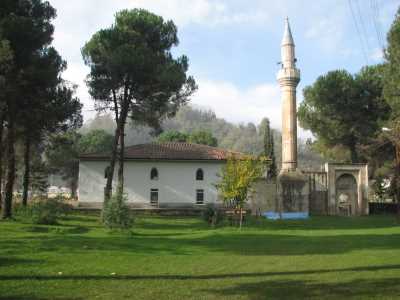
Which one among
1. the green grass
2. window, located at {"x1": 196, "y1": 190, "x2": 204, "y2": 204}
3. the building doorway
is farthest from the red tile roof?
the green grass

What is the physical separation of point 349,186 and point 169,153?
1523 centimetres

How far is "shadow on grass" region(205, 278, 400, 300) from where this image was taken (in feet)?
25.1

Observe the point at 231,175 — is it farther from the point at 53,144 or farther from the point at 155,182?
the point at 155,182

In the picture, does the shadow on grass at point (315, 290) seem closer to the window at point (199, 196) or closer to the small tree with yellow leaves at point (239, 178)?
the small tree with yellow leaves at point (239, 178)

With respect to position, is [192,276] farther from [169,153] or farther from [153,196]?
[169,153]

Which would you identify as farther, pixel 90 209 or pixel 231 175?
pixel 90 209

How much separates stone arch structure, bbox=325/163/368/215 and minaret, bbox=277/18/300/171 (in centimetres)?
393

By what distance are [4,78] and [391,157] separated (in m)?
33.3

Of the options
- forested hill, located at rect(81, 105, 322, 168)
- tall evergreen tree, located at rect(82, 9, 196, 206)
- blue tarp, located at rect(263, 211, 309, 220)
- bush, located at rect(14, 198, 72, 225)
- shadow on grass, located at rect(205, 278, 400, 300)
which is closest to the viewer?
shadow on grass, located at rect(205, 278, 400, 300)

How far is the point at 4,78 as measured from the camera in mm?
22328

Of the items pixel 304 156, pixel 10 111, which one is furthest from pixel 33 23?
pixel 304 156

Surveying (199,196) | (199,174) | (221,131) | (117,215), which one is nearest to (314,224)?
(117,215)

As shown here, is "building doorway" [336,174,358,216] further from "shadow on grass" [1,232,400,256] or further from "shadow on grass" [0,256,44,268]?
"shadow on grass" [0,256,44,268]

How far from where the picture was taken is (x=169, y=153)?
136ft
